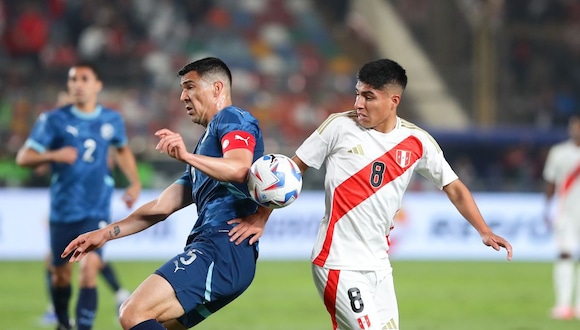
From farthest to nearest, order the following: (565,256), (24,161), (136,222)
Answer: (565,256), (24,161), (136,222)

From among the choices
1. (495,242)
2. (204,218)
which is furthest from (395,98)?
(204,218)

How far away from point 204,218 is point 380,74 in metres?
1.43

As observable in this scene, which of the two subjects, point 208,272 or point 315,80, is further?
point 315,80

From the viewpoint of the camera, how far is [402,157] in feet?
20.5

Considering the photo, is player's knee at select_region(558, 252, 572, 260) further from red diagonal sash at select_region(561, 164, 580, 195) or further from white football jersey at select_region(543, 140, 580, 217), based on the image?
red diagonal sash at select_region(561, 164, 580, 195)

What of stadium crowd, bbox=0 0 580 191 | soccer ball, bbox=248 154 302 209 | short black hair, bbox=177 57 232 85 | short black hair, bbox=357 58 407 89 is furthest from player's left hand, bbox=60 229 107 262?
stadium crowd, bbox=0 0 580 191

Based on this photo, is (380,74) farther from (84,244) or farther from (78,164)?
(78,164)

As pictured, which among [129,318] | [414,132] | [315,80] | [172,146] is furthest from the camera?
[315,80]

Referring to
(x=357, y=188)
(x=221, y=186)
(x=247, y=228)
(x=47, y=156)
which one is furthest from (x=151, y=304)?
(x=47, y=156)

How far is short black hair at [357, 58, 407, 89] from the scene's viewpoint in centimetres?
612

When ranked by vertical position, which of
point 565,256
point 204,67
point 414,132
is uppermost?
point 204,67

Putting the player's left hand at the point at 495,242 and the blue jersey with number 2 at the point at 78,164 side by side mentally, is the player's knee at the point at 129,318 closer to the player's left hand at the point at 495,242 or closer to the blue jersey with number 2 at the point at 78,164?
the player's left hand at the point at 495,242

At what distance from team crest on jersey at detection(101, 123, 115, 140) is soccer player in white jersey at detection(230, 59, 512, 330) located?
3.36 metres

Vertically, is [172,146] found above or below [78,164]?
below
